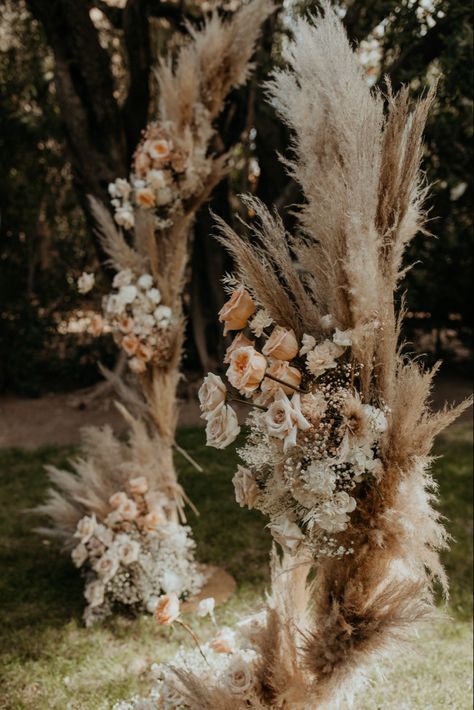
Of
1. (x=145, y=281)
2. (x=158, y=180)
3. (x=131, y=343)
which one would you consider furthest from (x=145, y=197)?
(x=131, y=343)

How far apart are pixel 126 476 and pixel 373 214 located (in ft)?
7.83

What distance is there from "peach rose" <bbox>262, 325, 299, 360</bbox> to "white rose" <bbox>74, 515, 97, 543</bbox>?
1979 millimetres

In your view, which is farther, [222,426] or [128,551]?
[128,551]

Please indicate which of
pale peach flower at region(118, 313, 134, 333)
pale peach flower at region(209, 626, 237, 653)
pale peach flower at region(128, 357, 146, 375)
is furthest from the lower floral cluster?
pale peach flower at region(118, 313, 134, 333)

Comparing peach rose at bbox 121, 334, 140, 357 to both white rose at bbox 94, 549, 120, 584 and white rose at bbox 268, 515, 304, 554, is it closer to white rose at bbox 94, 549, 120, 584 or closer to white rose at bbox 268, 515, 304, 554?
white rose at bbox 94, 549, 120, 584

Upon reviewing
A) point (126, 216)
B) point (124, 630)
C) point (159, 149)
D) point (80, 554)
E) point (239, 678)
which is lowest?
point (124, 630)

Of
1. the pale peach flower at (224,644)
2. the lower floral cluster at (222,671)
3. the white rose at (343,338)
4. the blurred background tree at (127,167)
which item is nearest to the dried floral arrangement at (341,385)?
the white rose at (343,338)

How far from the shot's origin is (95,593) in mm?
3246

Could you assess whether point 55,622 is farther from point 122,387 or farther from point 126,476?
point 122,387

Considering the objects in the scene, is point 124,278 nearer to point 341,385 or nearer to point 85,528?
point 85,528

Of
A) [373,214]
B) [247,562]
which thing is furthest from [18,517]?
[373,214]

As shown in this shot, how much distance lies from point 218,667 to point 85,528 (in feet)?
4.07

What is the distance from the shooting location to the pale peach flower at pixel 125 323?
Answer: 136 inches

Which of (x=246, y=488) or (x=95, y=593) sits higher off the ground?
(x=246, y=488)
